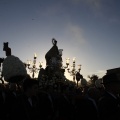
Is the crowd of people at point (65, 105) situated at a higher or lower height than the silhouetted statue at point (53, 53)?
lower

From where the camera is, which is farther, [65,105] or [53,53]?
[53,53]

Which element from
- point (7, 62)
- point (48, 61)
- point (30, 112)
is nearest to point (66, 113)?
point (30, 112)

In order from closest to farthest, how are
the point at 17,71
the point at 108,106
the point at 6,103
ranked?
the point at 108,106 → the point at 17,71 → the point at 6,103

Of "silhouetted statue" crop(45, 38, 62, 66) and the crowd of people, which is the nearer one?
the crowd of people

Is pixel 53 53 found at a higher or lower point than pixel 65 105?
higher

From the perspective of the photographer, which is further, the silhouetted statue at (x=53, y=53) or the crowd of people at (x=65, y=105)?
the silhouetted statue at (x=53, y=53)

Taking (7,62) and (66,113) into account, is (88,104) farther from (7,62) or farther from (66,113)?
(7,62)

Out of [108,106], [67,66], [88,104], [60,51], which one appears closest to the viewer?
[108,106]

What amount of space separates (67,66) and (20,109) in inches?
620

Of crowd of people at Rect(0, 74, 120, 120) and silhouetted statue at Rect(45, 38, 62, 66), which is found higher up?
silhouetted statue at Rect(45, 38, 62, 66)

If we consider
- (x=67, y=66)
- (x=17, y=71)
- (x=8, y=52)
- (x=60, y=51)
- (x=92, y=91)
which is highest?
(x=60, y=51)

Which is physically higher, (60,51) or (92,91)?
(60,51)

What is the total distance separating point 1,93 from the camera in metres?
7.67

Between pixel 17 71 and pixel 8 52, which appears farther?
pixel 8 52
